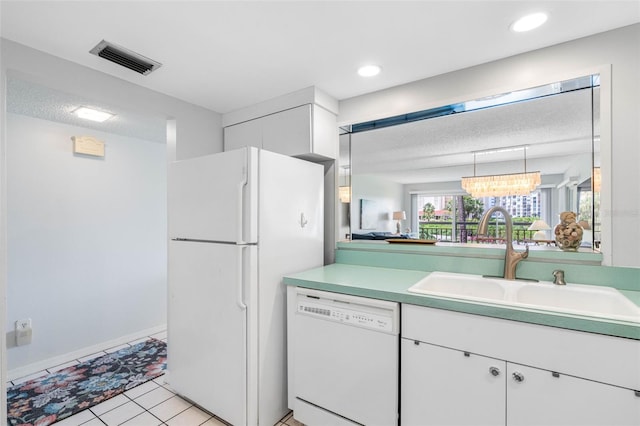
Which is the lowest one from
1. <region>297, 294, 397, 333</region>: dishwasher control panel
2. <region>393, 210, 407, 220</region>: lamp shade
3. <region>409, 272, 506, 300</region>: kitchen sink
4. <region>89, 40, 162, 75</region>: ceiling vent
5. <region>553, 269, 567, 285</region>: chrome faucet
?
<region>297, 294, 397, 333</region>: dishwasher control panel

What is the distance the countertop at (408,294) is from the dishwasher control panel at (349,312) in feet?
0.22

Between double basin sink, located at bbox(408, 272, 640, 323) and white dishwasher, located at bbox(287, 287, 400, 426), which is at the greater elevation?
double basin sink, located at bbox(408, 272, 640, 323)

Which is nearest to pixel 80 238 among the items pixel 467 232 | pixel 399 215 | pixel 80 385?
pixel 80 385

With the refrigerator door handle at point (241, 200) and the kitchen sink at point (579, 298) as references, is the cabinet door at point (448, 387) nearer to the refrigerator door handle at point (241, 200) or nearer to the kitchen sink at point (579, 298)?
the kitchen sink at point (579, 298)

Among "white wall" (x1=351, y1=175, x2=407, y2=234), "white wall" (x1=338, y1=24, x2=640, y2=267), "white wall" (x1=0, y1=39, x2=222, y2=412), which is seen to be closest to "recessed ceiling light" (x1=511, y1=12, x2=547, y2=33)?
"white wall" (x1=338, y1=24, x2=640, y2=267)

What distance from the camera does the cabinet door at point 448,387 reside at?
51.8 inches

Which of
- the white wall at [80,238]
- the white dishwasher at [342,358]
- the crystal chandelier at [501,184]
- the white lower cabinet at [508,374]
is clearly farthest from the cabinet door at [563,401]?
the white wall at [80,238]

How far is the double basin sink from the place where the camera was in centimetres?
140

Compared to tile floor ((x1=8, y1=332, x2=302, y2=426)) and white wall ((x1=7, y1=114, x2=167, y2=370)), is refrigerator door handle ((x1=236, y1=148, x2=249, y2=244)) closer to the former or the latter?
tile floor ((x1=8, y1=332, x2=302, y2=426))

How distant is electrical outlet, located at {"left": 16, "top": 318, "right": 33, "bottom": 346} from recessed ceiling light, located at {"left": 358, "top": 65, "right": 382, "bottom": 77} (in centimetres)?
336

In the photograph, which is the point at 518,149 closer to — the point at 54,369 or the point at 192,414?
the point at 192,414

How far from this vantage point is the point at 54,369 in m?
2.64

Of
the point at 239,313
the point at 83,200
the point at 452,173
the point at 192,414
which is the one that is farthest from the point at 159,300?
the point at 452,173

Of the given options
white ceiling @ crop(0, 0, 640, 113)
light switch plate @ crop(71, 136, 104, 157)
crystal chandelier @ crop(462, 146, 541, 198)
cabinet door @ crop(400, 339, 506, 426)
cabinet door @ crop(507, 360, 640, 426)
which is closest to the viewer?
cabinet door @ crop(507, 360, 640, 426)
